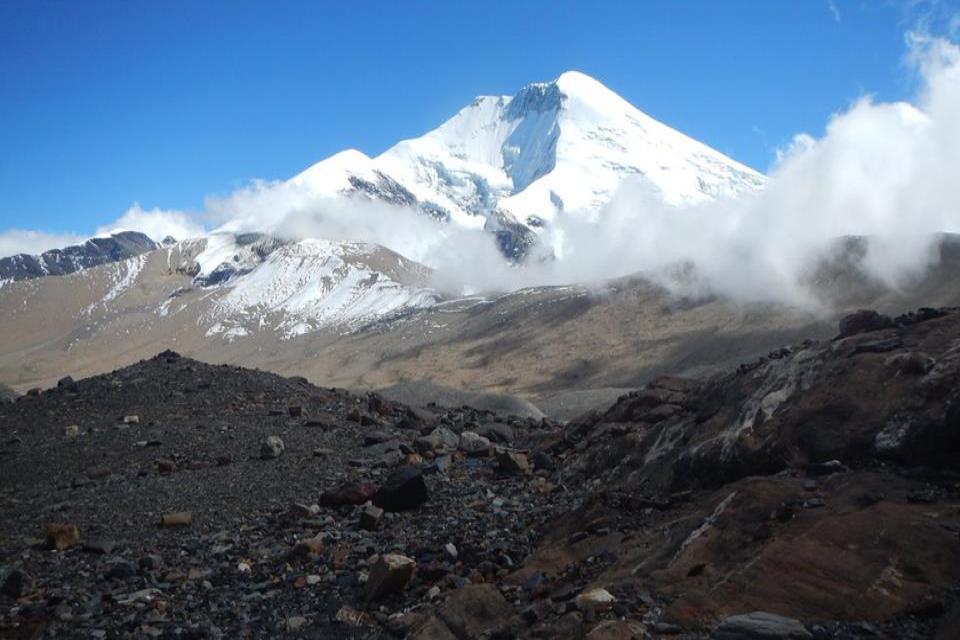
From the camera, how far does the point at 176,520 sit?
11484mm

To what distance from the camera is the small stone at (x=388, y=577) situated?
8.00 metres

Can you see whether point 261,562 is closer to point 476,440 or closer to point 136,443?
point 476,440

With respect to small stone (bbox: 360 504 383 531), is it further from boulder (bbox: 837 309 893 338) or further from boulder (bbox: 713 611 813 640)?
boulder (bbox: 837 309 893 338)

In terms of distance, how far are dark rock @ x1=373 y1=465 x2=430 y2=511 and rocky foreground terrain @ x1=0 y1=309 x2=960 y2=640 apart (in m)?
0.03

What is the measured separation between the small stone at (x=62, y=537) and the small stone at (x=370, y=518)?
13.0ft

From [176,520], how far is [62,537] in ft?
4.83

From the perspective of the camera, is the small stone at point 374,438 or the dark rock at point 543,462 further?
the small stone at point 374,438

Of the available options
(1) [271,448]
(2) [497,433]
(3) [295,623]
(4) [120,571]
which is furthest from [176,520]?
(2) [497,433]

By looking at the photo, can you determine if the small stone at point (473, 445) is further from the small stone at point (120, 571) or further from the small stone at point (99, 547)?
the small stone at point (120, 571)

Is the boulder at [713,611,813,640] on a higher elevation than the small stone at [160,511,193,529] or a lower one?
higher

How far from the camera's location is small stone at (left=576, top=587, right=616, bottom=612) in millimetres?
5836

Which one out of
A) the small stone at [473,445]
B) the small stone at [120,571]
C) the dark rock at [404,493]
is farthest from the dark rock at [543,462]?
the small stone at [120,571]

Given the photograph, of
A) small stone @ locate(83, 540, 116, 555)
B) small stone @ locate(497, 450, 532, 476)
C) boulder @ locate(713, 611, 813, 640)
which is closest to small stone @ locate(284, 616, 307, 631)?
small stone @ locate(83, 540, 116, 555)

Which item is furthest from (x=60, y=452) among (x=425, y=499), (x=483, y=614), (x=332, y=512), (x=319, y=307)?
(x=319, y=307)
